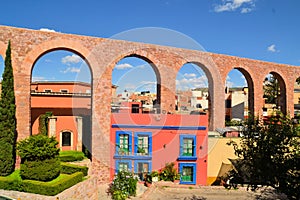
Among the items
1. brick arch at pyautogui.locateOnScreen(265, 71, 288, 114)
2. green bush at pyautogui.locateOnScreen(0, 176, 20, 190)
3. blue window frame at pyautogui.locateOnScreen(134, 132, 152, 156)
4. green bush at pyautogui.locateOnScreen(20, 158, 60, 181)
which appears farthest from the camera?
brick arch at pyautogui.locateOnScreen(265, 71, 288, 114)

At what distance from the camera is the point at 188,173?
13.0m

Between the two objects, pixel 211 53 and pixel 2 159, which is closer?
pixel 2 159

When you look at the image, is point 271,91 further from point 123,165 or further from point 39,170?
point 39,170

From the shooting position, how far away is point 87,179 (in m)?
11.2

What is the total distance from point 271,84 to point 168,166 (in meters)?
23.2

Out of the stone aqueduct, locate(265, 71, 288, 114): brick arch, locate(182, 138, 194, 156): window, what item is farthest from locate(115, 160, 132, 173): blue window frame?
locate(265, 71, 288, 114): brick arch

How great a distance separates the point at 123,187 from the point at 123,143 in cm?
235

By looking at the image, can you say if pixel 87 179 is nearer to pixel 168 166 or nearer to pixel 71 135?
pixel 168 166

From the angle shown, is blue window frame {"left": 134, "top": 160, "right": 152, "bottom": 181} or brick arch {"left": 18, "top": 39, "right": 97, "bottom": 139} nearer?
brick arch {"left": 18, "top": 39, "right": 97, "bottom": 139}

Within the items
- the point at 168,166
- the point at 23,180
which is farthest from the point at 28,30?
the point at 168,166

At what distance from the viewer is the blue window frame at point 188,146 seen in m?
12.9

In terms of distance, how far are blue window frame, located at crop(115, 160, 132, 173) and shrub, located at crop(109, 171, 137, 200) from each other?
0.96m

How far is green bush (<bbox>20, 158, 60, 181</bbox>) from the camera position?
9.48 m

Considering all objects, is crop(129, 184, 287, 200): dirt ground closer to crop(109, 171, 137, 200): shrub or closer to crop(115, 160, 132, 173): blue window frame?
crop(109, 171, 137, 200): shrub
